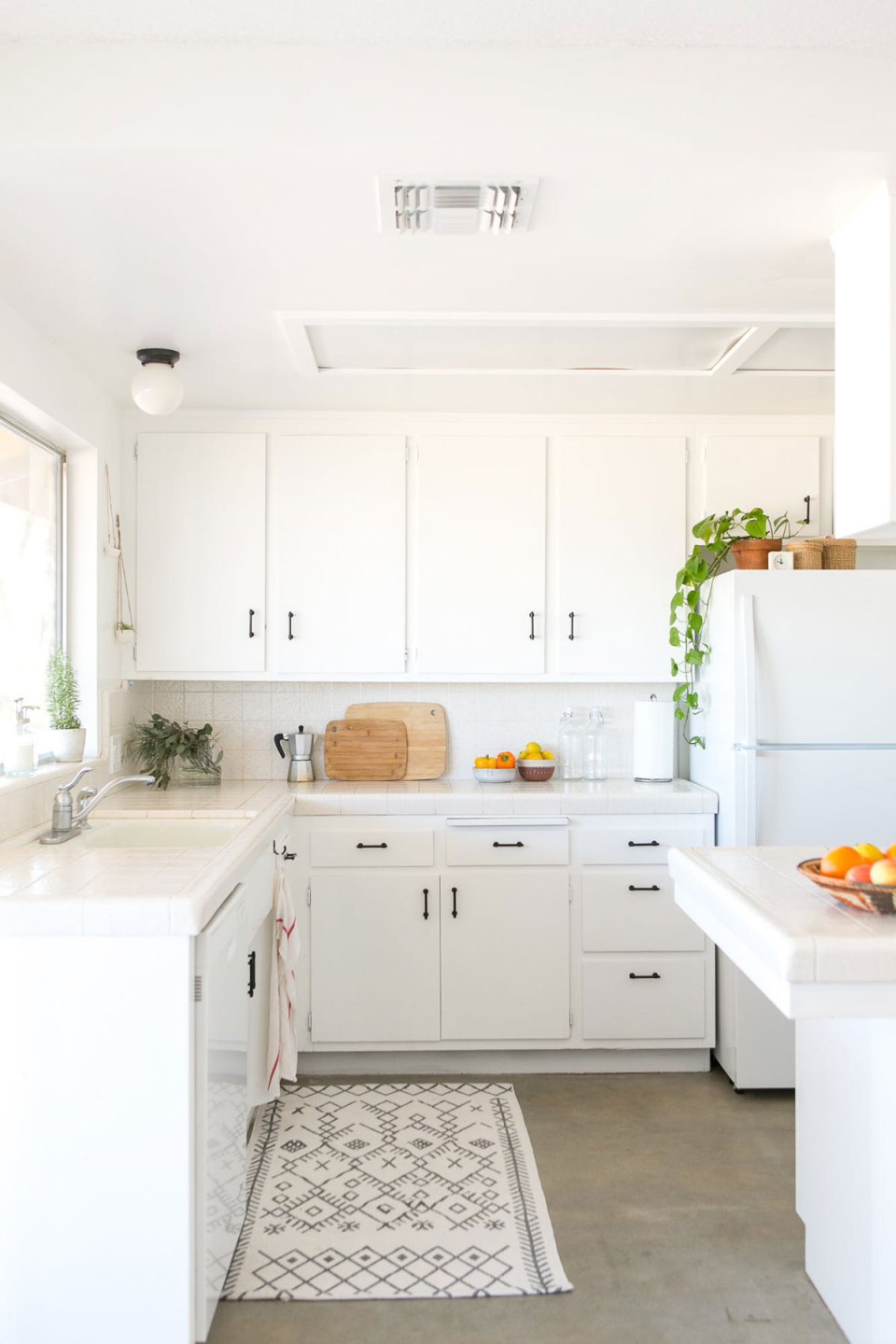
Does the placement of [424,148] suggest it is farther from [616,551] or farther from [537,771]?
[537,771]

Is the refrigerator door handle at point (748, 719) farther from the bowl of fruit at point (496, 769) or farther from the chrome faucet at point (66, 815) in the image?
the chrome faucet at point (66, 815)

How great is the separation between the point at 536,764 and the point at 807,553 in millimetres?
1250

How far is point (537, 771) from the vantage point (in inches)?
157

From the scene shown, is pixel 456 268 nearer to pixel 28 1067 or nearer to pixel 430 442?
pixel 430 442

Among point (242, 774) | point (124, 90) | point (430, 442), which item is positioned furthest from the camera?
point (242, 774)

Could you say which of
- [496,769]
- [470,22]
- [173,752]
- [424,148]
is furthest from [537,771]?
[470,22]

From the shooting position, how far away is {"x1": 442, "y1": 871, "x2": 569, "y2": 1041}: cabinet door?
11.9 ft

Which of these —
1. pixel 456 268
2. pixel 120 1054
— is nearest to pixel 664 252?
pixel 456 268

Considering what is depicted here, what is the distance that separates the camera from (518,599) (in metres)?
3.92

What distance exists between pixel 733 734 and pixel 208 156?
2.35 metres

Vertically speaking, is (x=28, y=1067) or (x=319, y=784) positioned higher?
(x=319, y=784)

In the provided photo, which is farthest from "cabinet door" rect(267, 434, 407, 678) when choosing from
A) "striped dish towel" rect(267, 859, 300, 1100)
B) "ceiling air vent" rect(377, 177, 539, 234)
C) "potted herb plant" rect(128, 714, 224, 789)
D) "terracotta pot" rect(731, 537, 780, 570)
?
"ceiling air vent" rect(377, 177, 539, 234)

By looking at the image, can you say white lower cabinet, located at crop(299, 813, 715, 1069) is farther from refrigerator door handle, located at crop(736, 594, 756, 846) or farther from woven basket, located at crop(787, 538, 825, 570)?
woven basket, located at crop(787, 538, 825, 570)

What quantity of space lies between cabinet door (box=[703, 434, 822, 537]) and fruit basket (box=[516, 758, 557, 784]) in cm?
116
